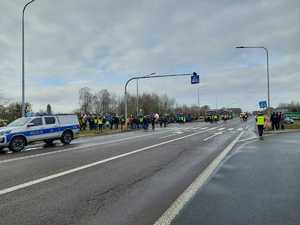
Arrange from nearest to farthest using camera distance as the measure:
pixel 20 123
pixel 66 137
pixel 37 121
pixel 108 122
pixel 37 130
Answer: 1. pixel 20 123
2. pixel 37 130
3. pixel 37 121
4. pixel 66 137
5. pixel 108 122

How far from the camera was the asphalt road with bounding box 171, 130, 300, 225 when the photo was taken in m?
4.94

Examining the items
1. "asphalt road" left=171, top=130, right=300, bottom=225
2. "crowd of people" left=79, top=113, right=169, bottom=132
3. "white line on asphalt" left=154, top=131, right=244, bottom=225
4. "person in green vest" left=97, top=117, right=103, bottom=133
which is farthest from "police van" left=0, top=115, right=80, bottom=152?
"crowd of people" left=79, top=113, right=169, bottom=132

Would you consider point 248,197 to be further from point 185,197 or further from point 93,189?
point 93,189

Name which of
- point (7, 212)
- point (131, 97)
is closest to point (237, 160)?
point (7, 212)

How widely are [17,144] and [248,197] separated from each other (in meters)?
12.8

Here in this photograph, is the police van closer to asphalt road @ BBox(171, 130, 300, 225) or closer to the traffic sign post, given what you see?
asphalt road @ BBox(171, 130, 300, 225)

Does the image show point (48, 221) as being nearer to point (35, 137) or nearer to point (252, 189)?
point (252, 189)

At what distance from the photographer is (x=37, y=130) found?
17078 millimetres

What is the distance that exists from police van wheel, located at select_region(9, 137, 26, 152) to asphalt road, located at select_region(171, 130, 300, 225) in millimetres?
10523

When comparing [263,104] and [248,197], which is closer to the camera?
[248,197]

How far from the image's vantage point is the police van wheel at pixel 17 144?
15.6m

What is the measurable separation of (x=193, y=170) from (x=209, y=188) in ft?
7.23

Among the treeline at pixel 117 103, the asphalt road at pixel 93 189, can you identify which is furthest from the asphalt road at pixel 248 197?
the treeline at pixel 117 103

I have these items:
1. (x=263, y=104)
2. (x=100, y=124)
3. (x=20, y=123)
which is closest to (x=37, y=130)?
(x=20, y=123)
